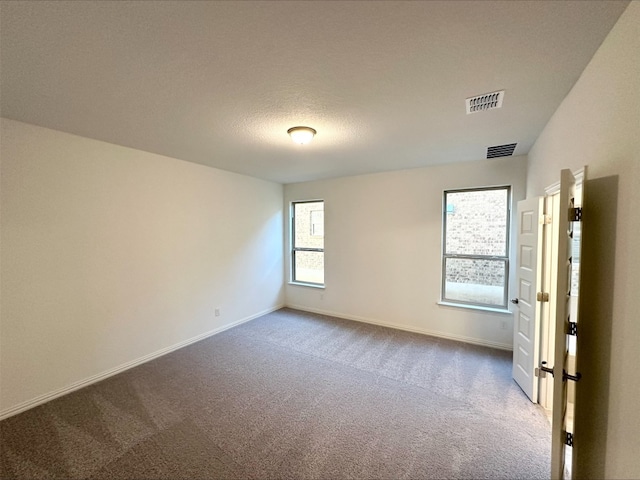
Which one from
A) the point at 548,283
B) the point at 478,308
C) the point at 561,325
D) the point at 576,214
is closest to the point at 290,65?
the point at 576,214

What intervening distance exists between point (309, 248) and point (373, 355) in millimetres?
2570

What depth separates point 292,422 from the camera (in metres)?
2.21

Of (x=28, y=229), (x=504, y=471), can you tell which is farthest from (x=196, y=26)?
(x=504, y=471)

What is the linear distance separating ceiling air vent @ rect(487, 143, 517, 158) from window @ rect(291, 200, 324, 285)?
2885 mm

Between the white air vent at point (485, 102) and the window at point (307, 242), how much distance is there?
3.35 metres

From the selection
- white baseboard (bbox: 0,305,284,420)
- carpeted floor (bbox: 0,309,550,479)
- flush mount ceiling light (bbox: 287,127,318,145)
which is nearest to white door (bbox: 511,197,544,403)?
carpeted floor (bbox: 0,309,550,479)

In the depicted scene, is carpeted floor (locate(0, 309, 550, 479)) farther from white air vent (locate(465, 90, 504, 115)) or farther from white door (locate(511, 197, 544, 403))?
white air vent (locate(465, 90, 504, 115))

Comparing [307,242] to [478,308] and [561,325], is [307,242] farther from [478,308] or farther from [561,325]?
[561,325]

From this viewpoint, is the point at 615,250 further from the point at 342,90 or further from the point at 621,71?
the point at 342,90

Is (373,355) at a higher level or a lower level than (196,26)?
lower

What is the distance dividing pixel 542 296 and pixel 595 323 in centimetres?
112

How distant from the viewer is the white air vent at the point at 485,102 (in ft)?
6.24

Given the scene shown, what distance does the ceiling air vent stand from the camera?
3.04 m

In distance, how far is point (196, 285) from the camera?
3.88m
